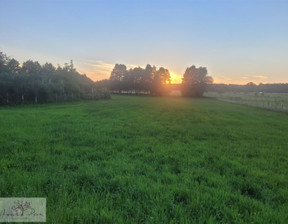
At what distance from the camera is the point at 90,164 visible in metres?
4.23

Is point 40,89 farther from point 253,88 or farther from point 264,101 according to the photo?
point 253,88

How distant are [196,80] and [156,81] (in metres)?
16.0

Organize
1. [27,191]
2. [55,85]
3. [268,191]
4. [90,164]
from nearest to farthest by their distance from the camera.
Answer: [27,191], [268,191], [90,164], [55,85]

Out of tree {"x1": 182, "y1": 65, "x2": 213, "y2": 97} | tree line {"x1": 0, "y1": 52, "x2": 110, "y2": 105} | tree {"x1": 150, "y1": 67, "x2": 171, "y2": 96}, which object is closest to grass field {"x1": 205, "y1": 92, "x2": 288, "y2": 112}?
tree {"x1": 182, "y1": 65, "x2": 213, "y2": 97}

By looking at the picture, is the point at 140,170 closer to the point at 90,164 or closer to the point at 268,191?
the point at 90,164

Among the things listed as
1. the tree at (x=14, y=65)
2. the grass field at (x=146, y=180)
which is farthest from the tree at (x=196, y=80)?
the tree at (x=14, y=65)

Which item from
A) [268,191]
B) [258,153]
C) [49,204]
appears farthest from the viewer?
[258,153]

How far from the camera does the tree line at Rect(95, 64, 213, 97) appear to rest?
5891 centimetres

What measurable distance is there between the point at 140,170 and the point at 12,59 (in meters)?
A: 74.0

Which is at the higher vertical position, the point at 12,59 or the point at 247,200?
the point at 12,59

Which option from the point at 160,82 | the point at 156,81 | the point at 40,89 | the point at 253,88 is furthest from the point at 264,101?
the point at 253,88

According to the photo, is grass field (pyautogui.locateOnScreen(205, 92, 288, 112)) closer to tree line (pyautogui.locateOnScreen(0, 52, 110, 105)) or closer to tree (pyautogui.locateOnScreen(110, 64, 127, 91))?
tree line (pyautogui.locateOnScreen(0, 52, 110, 105))

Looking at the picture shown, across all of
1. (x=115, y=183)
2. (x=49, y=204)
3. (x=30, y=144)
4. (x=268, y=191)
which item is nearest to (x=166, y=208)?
(x=115, y=183)

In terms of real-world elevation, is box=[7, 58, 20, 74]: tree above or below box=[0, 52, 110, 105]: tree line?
above
